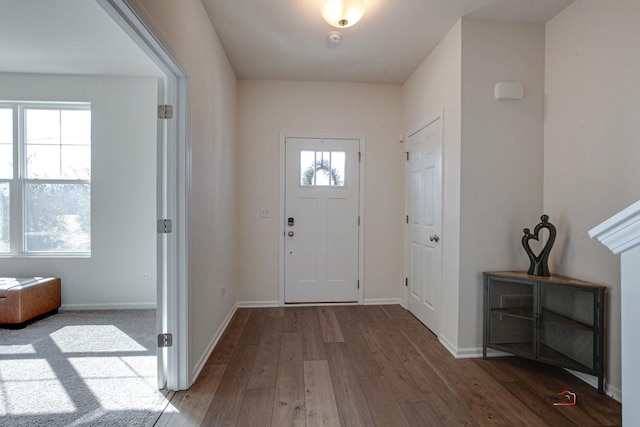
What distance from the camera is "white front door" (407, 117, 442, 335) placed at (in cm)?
274

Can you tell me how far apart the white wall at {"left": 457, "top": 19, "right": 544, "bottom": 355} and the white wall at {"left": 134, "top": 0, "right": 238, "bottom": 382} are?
6.62 feet

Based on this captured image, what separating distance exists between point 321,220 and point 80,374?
2.49m

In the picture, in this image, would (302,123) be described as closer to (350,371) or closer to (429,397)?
(350,371)

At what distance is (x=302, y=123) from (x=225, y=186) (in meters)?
1.24

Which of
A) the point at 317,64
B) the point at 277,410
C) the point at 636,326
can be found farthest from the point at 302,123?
the point at 636,326

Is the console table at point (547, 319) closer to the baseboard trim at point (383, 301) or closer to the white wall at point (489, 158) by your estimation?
the white wall at point (489, 158)

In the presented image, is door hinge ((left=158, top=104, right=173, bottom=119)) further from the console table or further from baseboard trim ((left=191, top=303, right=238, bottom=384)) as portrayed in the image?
the console table

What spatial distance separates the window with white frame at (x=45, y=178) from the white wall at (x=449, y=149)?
12.6 ft

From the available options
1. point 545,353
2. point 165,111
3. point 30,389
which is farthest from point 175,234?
point 545,353

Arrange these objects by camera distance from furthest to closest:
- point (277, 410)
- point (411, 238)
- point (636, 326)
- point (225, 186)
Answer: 1. point (411, 238)
2. point (225, 186)
3. point (277, 410)
4. point (636, 326)

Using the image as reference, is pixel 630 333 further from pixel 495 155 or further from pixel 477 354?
pixel 495 155

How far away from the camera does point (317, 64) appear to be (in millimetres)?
3113

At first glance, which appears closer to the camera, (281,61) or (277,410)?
(277,410)

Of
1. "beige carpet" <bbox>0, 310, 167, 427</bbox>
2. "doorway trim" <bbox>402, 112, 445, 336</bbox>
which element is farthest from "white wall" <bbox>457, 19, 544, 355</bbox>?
"beige carpet" <bbox>0, 310, 167, 427</bbox>
